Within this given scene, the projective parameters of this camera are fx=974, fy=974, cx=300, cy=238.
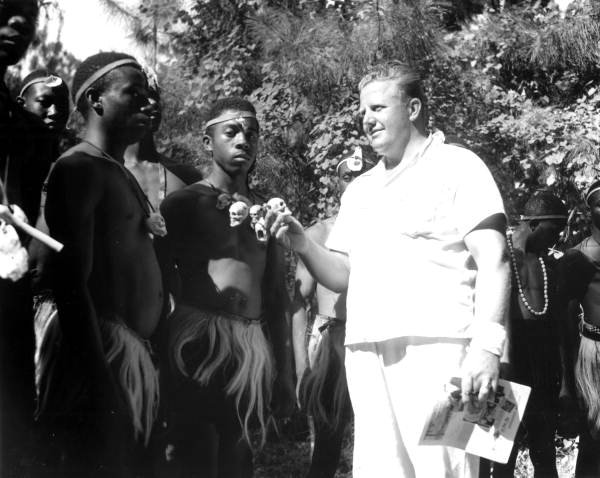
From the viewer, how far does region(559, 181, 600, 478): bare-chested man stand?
20.2 feet

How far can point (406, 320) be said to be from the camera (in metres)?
3.55

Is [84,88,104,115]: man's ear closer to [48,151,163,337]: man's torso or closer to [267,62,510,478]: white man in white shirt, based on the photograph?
[48,151,163,337]: man's torso

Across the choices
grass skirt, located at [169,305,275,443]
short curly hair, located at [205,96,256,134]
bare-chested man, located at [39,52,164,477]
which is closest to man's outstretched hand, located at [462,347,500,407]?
bare-chested man, located at [39,52,164,477]

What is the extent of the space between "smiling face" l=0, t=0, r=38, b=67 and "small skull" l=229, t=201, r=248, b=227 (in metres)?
1.20

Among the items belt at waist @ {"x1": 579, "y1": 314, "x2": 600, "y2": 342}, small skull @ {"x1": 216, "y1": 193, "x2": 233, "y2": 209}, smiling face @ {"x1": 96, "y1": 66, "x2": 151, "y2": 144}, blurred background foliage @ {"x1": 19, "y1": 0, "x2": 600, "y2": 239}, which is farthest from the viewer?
blurred background foliage @ {"x1": 19, "y1": 0, "x2": 600, "y2": 239}

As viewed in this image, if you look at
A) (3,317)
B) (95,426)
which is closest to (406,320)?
(95,426)

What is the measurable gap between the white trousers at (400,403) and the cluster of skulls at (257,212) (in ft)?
2.11

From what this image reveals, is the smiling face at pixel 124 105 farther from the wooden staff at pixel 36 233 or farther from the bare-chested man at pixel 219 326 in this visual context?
the wooden staff at pixel 36 233

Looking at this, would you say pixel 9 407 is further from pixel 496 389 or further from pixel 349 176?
pixel 349 176

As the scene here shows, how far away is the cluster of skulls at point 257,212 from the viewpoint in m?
3.94

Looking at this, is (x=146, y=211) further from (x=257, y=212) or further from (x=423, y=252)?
(x=423, y=252)

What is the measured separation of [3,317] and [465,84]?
5423mm

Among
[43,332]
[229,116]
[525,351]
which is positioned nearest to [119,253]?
[43,332]

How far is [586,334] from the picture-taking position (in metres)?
6.34
